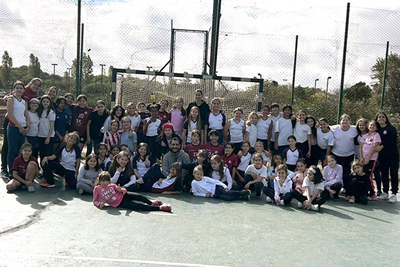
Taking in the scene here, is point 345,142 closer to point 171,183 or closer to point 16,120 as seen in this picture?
point 171,183

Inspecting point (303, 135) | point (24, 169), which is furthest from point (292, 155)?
point (24, 169)

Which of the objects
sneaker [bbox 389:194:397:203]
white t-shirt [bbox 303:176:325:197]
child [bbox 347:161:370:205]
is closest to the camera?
white t-shirt [bbox 303:176:325:197]

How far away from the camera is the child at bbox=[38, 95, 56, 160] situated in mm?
6586

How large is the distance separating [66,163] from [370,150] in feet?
16.8

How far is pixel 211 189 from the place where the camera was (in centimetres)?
621

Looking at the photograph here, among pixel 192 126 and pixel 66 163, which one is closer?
pixel 66 163

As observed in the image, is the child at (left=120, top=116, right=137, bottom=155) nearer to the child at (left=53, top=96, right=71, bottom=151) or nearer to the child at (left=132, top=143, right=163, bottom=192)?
the child at (left=132, top=143, right=163, bottom=192)

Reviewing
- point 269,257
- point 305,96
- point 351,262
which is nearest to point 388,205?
point 351,262

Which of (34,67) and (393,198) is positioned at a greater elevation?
(34,67)

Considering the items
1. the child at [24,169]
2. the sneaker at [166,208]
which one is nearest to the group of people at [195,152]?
the child at [24,169]

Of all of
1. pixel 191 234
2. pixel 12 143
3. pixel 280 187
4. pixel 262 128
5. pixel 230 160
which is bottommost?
pixel 191 234

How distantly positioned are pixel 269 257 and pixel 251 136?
3.81 metres

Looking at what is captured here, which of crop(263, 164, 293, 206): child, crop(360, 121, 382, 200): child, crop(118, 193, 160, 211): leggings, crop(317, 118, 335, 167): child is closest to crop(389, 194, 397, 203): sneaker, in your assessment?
crop(360, 121, 382, 200): child

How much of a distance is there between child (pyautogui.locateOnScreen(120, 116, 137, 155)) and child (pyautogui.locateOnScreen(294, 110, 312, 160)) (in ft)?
9.89
